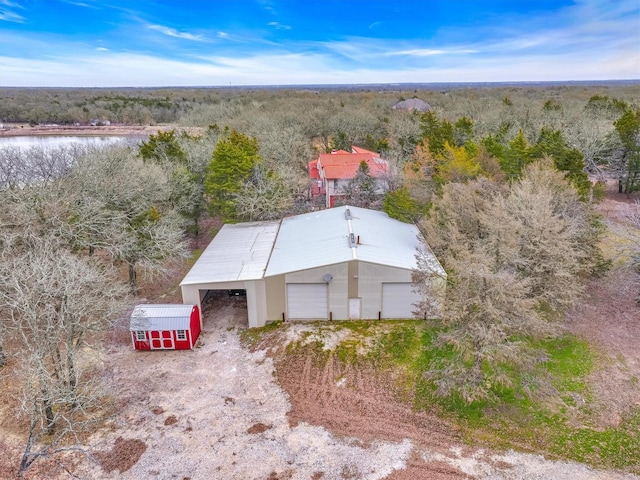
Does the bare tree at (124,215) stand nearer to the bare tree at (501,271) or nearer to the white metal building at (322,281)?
the white metal building at (322,281)

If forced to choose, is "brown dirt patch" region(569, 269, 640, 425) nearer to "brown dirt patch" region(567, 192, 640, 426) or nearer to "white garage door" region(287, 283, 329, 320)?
"brown dirt patch" region(567, 192, 640, 426)

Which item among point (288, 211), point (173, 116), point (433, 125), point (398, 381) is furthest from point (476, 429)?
point (173, 116)

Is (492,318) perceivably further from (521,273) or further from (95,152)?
(95,152)

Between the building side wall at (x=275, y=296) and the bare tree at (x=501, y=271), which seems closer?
the bare tree at (x=501, y=271)

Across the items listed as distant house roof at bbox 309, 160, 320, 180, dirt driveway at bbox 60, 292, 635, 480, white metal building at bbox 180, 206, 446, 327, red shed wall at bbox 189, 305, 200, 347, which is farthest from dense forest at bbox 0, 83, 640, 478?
red shed wall at bbox 189, 305, 200, 347

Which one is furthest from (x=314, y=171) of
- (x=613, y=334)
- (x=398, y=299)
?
(x=613, y=334)

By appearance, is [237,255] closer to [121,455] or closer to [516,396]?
[121,455]

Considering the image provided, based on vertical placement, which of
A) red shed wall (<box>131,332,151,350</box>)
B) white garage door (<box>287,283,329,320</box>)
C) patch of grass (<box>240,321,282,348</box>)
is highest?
white garage door (<box>287,283,329,320</box>)

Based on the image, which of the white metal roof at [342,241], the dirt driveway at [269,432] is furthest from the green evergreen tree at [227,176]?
the dirt driveway at [269,432]
